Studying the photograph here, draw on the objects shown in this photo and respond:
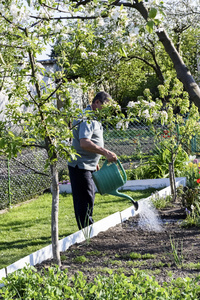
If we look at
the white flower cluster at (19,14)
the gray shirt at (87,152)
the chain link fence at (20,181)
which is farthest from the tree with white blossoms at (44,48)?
the chain link fence at (20,181)

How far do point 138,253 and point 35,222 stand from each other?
254cm

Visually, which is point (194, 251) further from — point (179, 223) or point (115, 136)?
point (115, 136)

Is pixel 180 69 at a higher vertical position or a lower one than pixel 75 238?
higher

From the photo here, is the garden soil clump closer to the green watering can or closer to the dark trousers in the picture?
the dark trousers

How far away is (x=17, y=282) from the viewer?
9.90 feet

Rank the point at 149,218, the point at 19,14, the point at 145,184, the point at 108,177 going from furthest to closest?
the point at 145,184 < the point at 149,218 < the point at 108,177 < the point at 19,14

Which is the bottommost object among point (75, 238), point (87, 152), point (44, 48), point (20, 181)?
point (75, 238)

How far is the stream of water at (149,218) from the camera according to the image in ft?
16.5

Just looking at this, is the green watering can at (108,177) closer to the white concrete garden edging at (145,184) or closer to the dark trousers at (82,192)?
the dark trousers at (82,192)

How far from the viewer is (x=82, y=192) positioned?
498cm

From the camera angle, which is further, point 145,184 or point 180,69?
point 145,184

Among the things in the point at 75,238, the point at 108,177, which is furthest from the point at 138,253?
the point at 108,177

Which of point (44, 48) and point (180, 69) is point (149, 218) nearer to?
point (180, 69)

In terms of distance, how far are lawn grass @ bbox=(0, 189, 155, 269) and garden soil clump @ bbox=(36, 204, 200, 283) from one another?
0.72 metres
